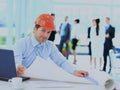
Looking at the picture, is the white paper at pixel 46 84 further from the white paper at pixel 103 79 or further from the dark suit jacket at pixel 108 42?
the dark suit jacket at pixel 108 42

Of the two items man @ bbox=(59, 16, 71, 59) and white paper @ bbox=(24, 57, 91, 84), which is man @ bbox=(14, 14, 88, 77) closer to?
white paper @ bbox=(24, 57, 91, 84)

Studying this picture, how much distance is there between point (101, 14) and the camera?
5.23 meters

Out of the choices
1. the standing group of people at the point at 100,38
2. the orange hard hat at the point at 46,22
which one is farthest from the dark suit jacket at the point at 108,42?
the orange hard hat at the point at 46,22

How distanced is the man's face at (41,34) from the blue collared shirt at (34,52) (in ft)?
0.11

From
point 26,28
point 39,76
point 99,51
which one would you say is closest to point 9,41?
point 26,28

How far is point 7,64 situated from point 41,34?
47 centimetres

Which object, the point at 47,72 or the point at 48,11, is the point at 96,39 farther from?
the point at 47,72

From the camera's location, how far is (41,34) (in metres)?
1.98

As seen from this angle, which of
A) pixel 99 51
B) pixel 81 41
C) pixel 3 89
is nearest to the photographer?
Answer: pixel 3 89

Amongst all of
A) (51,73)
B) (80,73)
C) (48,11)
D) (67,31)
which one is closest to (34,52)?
(51,73)

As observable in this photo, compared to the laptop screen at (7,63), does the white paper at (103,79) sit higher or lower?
lower

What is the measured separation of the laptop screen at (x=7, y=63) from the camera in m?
1.59

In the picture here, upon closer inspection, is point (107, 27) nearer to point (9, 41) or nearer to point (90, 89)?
point (9, 41)

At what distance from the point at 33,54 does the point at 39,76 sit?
0.99ft
